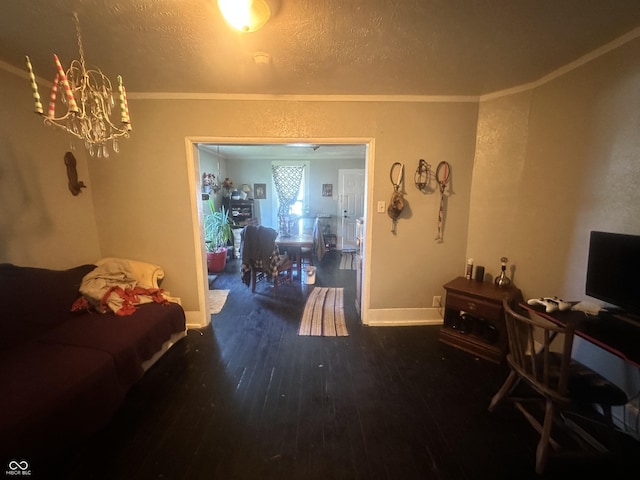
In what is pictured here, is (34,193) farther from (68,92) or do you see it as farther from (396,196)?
(396,196)

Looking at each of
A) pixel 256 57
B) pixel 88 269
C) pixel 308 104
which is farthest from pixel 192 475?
pixel 308 104

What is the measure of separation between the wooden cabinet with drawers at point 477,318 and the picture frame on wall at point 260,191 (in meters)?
5.19

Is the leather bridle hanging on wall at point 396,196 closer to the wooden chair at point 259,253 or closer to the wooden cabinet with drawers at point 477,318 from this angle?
the wooden cabinet with drawers at point 477,318

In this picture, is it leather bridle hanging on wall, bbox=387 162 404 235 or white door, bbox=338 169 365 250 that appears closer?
leather bridle hanging on wall, bbox=387 162 404 235

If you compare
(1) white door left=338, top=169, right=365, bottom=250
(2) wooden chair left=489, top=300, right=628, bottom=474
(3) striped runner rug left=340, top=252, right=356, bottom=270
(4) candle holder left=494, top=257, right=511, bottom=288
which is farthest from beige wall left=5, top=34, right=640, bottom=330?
(1) white door left=338, top=169, right=365, bottom=250

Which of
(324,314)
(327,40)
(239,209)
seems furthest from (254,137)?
(239,209)

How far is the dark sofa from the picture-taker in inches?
45.7

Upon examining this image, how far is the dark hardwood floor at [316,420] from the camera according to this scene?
1312mm

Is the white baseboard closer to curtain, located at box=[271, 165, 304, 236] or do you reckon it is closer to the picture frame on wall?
curtain, located at box=[271, 165, 304, 236]

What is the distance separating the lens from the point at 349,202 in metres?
6.45

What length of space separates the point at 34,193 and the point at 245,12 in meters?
2.20

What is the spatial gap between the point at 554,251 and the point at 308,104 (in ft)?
7.98

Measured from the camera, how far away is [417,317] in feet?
9.12

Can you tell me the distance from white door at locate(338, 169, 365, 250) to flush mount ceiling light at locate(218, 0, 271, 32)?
5199 millimetres
